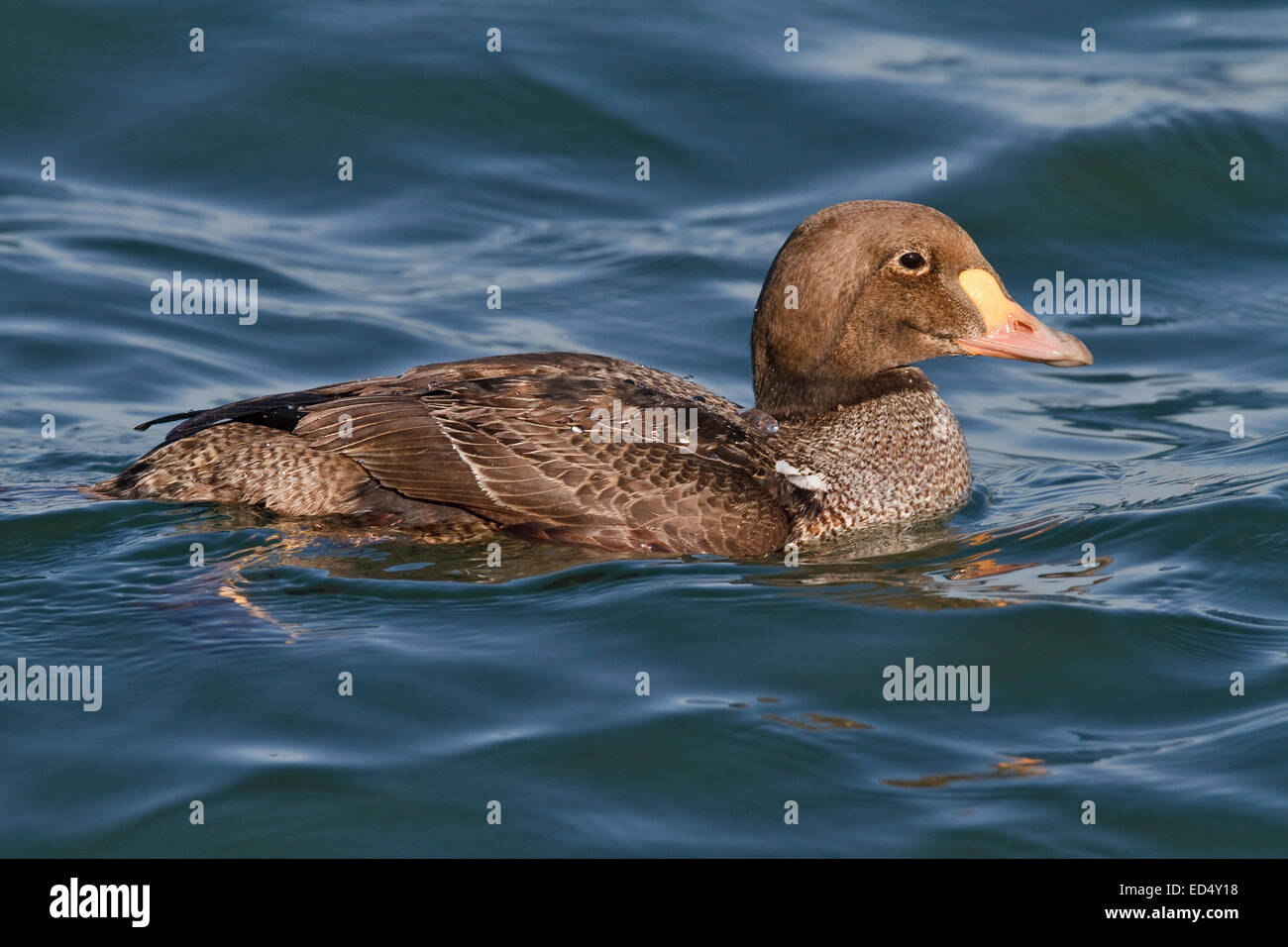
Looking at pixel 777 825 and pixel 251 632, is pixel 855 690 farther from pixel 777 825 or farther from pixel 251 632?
pixel 251 632

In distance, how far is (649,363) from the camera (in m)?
9.92

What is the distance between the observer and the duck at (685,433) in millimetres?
6520

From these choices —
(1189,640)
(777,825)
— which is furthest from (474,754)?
(1189,640)

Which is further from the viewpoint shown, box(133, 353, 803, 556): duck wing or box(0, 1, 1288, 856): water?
box(133, 353, 803, 556): duck wing

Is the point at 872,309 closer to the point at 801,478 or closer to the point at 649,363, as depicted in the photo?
the point at 801,478

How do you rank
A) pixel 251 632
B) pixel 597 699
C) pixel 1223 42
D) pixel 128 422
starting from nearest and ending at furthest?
pixel 597 699 < pixel 251 632 < pixel 128 422 < pixel 1223 42

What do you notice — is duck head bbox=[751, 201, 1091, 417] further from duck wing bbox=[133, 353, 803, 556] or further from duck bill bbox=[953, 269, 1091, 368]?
duck wing bbox=[133, 353, 803, 556]

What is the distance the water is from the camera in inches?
198

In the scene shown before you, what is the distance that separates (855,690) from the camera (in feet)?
18.6

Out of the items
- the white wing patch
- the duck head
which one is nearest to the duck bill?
the duck head

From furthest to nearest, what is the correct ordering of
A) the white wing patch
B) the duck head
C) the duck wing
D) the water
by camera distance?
the duck head, the white wing patch, the duck wing, the water

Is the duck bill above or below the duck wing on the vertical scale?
above

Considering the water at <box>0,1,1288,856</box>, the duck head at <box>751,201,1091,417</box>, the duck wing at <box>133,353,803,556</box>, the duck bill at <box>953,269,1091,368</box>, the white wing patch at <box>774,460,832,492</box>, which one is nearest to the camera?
the water at <box>0,1,1288,856</box>
